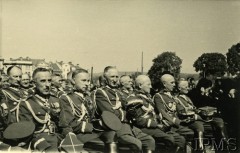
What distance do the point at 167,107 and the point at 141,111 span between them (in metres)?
0.56

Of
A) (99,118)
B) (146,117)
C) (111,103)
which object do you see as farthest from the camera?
(146,117)

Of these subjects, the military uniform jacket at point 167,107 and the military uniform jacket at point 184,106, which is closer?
the military uniform jacket at point 167,107

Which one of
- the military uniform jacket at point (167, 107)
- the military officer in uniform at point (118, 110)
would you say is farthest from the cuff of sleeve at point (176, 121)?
the military officer in uniform at point (118, 110)

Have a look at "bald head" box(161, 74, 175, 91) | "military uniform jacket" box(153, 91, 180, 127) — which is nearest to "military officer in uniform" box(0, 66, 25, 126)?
"military uniform jacket" box(153, 91, 180, 127)

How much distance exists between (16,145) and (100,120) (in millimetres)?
887

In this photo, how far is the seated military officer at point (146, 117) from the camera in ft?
13.1

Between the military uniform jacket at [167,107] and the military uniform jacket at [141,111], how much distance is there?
0.50 feet

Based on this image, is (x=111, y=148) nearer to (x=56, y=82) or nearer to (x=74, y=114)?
(x=74, y=114)

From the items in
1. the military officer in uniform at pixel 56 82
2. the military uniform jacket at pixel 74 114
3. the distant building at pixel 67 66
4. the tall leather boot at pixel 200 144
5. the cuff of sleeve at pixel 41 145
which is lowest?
the tall leather boot at pixel 200 144

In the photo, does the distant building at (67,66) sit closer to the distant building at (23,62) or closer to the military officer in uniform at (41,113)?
the distant building at (23,62)

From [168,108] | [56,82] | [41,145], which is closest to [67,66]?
[56,82]

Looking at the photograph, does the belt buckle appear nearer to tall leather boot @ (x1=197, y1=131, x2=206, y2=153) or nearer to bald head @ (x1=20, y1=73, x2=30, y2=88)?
bald head @ (x1=20, y1=73, x2=30, y2=88)

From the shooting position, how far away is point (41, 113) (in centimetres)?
335

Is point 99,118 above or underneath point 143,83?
underneath
